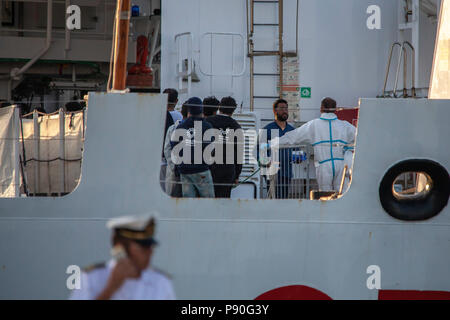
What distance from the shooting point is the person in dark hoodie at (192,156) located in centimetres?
645

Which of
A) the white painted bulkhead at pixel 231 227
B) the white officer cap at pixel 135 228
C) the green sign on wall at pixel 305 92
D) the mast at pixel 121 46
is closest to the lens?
the white officer cap at pixel 135 228

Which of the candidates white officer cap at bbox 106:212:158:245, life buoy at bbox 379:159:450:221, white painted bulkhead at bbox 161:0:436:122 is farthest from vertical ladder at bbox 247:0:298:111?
white officer cap at bbox 106:212:158:245

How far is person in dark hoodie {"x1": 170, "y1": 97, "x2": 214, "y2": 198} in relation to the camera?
6445 millimetres

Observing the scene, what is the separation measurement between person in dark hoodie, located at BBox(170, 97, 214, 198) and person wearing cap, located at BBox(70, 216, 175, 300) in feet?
10.1

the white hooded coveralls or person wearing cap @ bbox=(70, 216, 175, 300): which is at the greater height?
the white hooded coveralls

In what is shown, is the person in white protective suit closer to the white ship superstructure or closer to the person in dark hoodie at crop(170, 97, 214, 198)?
the white ship superstructure

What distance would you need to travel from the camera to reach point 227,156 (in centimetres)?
668

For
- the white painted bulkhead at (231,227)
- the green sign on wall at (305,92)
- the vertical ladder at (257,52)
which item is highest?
the vertical ladder at (257,52)

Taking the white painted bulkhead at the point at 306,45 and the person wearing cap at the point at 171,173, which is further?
the white painted bulkhead at the point at 306,45

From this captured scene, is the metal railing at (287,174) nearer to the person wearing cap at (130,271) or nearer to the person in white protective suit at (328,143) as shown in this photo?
the person in white protective suit at (328,143)

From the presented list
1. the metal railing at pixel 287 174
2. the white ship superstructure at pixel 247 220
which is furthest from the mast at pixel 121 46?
the metal railing at pixel 287 174

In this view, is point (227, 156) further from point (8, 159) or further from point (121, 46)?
point (8, 159)

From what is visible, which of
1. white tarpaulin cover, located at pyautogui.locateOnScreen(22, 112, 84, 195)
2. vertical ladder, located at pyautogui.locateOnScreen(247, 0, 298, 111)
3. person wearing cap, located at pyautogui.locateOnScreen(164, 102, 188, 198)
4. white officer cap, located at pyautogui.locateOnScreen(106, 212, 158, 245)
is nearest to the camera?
white officer cap, located at pyautogui.locateOnScreen(106, 212, 158, 245)

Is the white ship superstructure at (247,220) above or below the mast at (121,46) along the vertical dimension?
below
